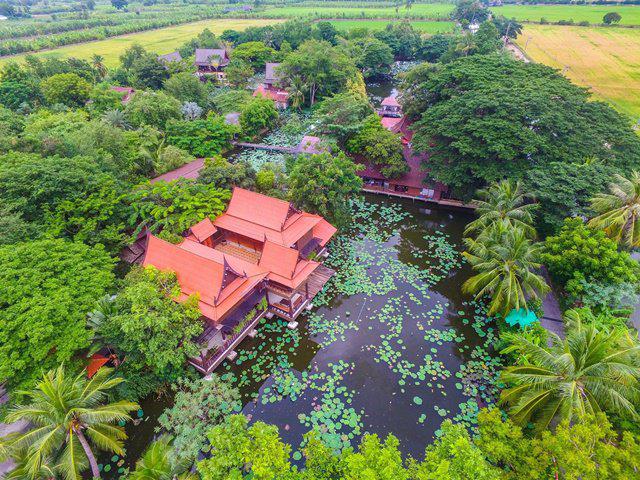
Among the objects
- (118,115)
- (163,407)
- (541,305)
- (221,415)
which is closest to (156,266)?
(163,407)

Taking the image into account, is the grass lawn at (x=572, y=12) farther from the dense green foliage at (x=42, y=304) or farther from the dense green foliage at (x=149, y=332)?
the dense green foliage at (x=42, y=304)

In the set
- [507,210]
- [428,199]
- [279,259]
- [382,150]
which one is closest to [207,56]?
[382,150]

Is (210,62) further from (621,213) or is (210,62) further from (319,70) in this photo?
(621,213)

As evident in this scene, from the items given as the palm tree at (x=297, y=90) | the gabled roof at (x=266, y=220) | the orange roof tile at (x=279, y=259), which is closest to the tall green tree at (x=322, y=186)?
the gabled roof at (x=266, y=220)

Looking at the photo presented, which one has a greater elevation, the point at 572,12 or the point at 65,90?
the point at 572,12

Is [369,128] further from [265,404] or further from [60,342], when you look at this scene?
[60,342]
